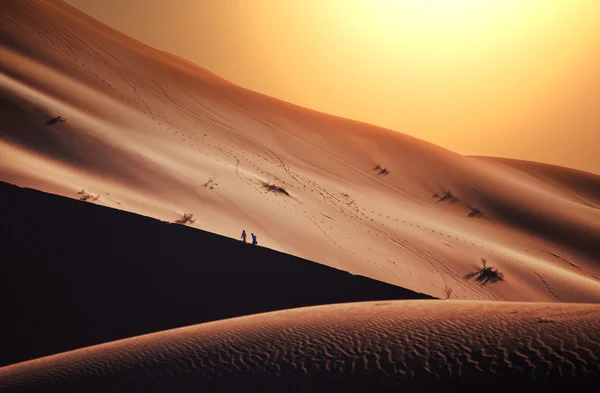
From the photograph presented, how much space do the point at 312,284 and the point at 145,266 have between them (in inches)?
85.9

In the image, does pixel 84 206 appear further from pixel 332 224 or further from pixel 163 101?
pixel 163 101

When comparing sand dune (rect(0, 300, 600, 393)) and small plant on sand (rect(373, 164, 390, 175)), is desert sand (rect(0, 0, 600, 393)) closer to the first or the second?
sand dune (rect(0, 300, 600, 393))

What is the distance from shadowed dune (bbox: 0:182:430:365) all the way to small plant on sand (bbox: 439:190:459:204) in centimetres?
1258

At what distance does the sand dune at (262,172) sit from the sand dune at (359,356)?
465 centimetres

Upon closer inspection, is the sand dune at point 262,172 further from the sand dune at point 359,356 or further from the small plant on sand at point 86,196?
the sand dune at point 359,356

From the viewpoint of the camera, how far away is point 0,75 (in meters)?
12.5

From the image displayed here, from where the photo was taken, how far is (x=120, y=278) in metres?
6.50

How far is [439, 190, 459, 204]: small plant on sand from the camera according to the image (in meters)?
19.8

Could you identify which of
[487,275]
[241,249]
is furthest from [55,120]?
[487,275]

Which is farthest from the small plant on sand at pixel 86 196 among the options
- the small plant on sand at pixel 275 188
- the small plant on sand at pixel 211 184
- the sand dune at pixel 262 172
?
the small plant on sand at pixel 275 188

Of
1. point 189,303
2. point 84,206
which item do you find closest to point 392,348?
point 189,303

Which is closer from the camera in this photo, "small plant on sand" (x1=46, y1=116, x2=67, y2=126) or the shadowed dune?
the shadowed dune

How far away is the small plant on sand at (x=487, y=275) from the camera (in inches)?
442

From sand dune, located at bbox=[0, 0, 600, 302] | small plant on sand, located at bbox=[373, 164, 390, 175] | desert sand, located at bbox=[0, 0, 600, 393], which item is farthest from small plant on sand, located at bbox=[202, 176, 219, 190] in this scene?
small plant on sand, located at bbox=[373, 164, 390, 175]
